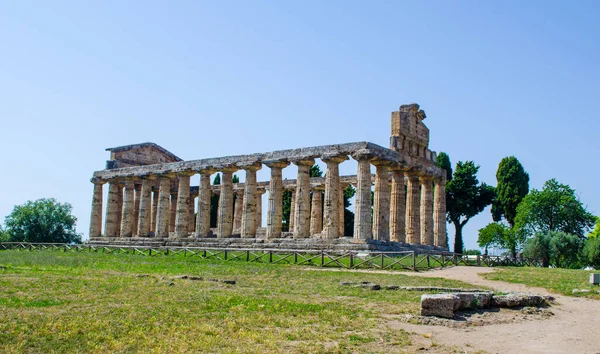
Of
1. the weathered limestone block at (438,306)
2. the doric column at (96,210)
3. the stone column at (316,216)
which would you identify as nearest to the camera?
the weathered limestone block at (438,306)

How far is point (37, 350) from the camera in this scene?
9992mm

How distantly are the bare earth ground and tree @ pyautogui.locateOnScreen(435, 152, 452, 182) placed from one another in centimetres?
5807

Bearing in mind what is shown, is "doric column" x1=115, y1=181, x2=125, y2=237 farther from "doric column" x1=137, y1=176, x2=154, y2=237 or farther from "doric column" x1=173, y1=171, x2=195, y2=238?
"doric column" x1=173, y1=171, x2=195, y2=238

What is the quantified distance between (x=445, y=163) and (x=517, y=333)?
64.1m

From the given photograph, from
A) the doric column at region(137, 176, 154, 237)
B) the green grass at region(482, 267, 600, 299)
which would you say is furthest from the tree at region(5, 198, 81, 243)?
the green grass at region(482, 267, 600, 299)

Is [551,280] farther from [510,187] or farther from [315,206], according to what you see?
[510,187]

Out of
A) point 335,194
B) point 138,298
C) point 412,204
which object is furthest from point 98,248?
point 138,298

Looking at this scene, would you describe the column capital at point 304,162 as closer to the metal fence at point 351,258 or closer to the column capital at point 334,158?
the column capital at point 334,158

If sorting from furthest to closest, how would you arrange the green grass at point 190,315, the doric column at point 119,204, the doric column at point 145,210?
the doric column at point 119,204 → the doric column at point 145,210 → the green grass at point 190,315

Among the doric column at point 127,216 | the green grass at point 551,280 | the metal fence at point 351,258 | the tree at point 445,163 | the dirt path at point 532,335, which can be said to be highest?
the tree at point 445,163

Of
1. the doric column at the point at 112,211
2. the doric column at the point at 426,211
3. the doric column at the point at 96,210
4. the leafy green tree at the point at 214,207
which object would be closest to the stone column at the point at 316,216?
the doric column at the point at 426,211

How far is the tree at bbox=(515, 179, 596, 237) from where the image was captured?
58938 millimetres

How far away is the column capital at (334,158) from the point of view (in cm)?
4216

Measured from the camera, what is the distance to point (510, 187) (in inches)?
2719
